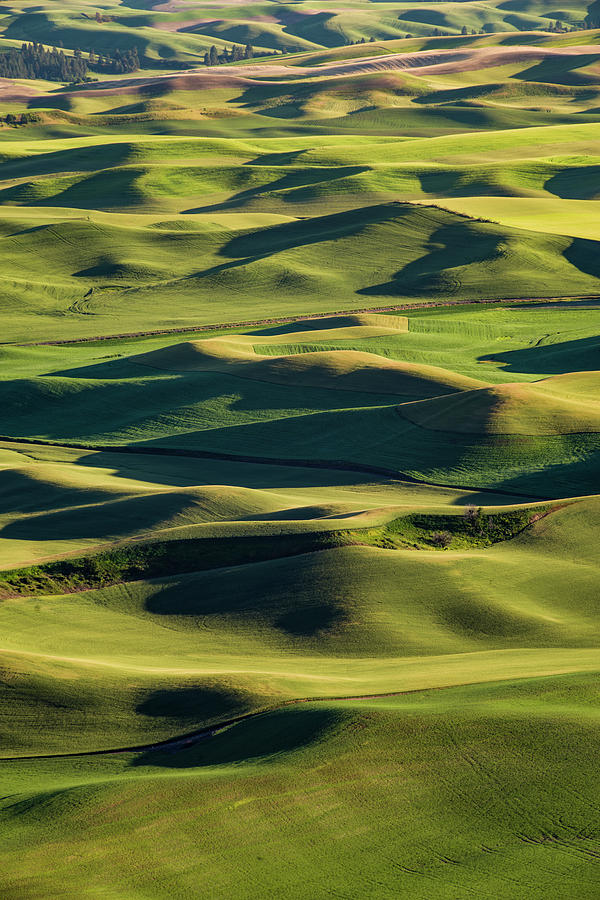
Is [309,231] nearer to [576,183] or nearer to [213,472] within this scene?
[576,183]

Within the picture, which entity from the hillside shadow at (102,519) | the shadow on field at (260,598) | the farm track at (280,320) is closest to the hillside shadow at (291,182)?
the farm track at (280,320)

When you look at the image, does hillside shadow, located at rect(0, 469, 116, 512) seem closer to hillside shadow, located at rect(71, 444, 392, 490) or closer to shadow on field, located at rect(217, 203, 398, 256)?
hillside shadow, located at rect(71, 444, 392, 490)

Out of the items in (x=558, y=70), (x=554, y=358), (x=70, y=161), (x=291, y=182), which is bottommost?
(x=554, y=358)

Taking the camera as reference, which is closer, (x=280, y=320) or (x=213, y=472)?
(x=213, y=472)

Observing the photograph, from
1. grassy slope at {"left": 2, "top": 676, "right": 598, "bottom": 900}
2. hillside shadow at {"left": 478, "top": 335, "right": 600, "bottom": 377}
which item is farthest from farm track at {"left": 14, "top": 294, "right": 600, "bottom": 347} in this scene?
grassy slope at {"left": 2, "top": 676, "right": 598, "bottom": 900}

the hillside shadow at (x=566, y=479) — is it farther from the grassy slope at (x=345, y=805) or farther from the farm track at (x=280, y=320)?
the farm track at (x=280, y=320)

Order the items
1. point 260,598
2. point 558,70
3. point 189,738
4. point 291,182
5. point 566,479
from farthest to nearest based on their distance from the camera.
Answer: point 558,70
point 291,182
point 566,479
point 260,598
point 189,738

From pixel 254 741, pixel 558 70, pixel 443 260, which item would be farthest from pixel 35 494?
pixel 558 70
